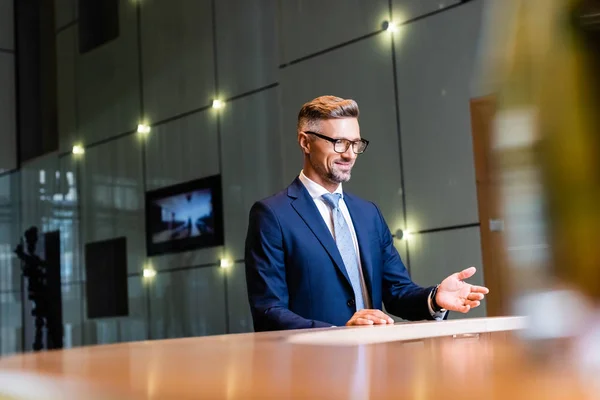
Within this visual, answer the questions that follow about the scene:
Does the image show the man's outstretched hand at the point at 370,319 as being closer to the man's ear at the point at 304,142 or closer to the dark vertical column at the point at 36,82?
the man's ear at the point at 304,142

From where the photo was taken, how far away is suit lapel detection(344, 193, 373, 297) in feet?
7.75

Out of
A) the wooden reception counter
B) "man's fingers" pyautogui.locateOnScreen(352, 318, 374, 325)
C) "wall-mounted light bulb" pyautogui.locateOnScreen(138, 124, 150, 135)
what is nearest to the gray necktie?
"man's fingers" pyautogui.locateOnScreen(352, 318, 374, 325)

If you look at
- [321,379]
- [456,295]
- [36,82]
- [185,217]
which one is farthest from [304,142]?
[36,82]

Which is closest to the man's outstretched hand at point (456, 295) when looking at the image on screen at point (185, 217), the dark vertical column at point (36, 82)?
the image on screen at point (185, 217)

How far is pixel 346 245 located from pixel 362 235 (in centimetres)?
6

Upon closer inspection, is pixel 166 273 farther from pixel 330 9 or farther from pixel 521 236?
pixel 521 236

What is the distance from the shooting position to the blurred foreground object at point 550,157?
175 mm

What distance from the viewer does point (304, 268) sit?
90.1 inches

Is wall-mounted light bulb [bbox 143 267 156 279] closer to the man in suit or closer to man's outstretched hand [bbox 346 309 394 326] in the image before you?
the man in suit

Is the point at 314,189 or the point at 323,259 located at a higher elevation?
the point at 314,189

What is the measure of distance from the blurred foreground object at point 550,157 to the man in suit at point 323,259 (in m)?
1.86

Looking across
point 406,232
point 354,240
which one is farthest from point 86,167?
point 354,240

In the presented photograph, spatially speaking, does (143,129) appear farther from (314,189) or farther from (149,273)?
(314,189)

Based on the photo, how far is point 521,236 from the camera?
0.59 ft
